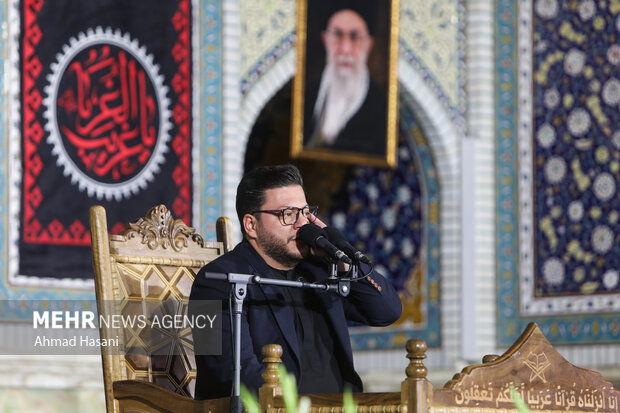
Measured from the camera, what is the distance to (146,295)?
339 centimetres

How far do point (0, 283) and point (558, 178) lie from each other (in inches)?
155

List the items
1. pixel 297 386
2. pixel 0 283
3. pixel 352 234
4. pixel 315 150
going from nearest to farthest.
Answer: pixel 297 386
pixel 0 283
pixel 315 150
pixel 352 234

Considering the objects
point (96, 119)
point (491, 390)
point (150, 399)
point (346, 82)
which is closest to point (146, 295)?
point (150, 399)

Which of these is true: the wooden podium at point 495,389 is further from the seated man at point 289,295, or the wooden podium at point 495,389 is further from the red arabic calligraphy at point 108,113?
the red arabic calligraphy at point 108,113

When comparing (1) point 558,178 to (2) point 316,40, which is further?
(1) point 558,178

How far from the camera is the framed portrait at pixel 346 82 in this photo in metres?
7.16

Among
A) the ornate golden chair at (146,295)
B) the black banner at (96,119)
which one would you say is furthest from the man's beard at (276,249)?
the black banner at (96,119)

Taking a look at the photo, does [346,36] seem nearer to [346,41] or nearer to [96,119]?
[346,41]

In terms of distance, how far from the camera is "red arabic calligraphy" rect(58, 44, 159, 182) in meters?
6.28

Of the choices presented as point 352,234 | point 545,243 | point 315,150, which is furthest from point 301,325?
point 352,234

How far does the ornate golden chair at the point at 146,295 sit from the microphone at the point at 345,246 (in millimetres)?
537

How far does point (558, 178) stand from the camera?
26.9 feet

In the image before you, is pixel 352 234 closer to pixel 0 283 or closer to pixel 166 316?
pixel 0 283

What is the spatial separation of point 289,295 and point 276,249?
0.45 feet
